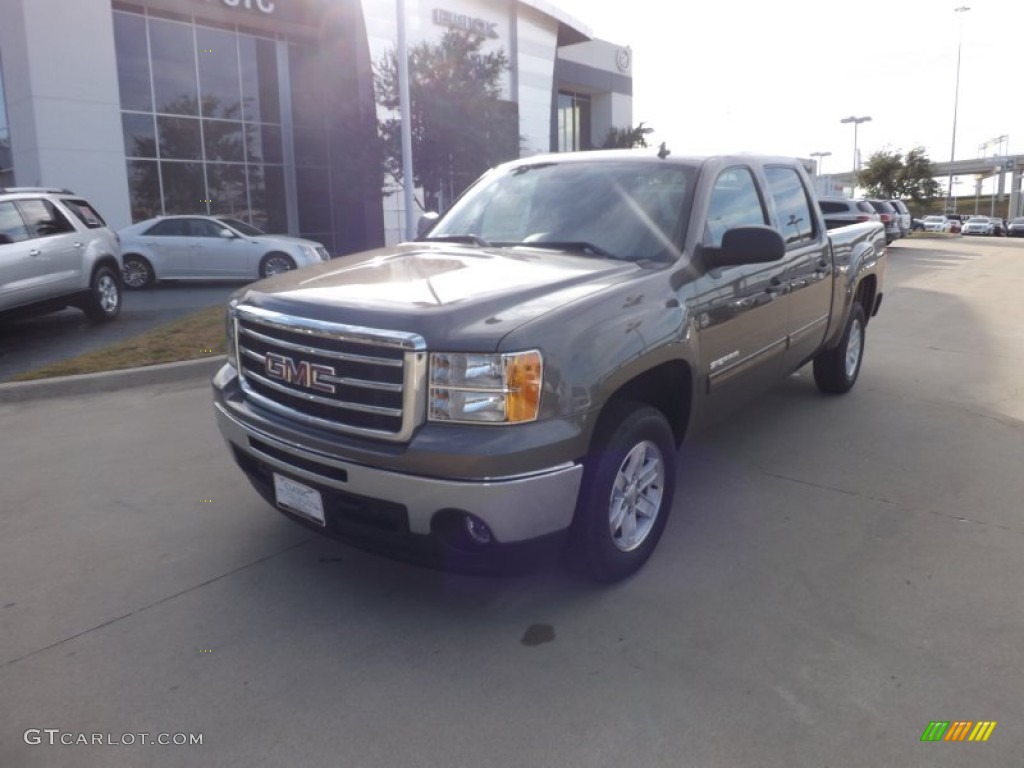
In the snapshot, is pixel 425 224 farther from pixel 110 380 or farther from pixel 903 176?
pixel 903 176

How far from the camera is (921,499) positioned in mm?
4562

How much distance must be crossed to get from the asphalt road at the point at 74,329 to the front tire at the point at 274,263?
4.64ft

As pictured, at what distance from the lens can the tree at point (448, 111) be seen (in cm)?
2053

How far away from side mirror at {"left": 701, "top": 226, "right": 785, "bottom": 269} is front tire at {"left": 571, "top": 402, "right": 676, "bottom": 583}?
941 millimetres

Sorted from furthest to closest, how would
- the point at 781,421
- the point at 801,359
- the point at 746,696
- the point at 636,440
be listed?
the point at 781,421 < the point at 801,359 < the point at 636,440 < the point at 746,696

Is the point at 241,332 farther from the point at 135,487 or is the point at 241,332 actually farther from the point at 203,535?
the point at 135,487

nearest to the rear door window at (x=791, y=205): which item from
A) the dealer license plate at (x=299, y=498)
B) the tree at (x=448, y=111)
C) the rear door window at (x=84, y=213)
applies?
the dealer license plate at (x=299, y=498)

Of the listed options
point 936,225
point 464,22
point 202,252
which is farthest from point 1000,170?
point 202,252

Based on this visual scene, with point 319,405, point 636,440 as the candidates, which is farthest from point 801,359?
point 319,405

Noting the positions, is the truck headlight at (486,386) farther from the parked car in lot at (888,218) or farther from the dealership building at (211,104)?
the parked car in lot at (888,218)

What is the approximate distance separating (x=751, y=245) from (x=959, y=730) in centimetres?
221

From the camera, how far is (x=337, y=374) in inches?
124

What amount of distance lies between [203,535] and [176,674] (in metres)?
1.28

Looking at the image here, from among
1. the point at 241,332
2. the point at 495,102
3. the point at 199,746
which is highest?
the point at 495,102
